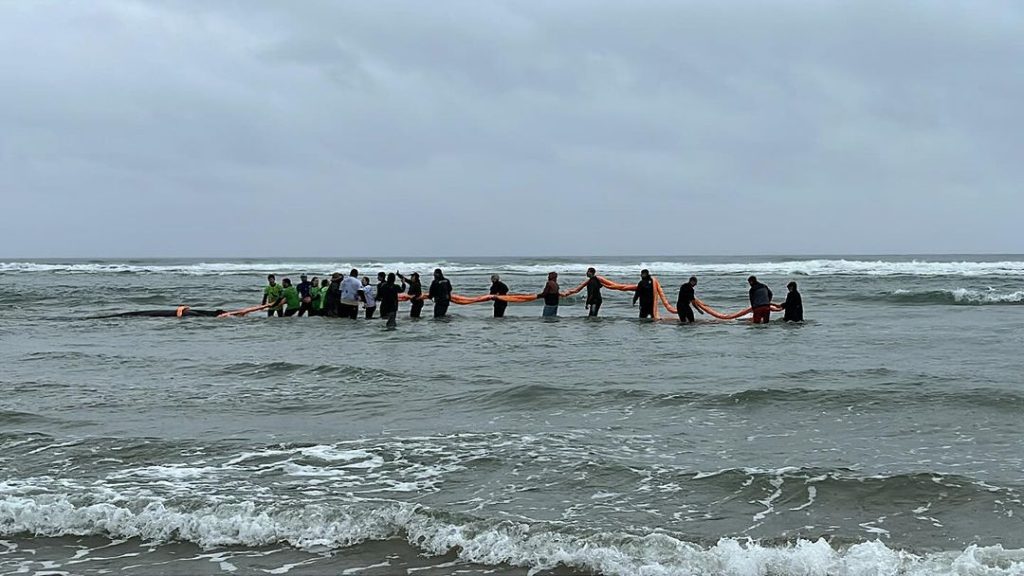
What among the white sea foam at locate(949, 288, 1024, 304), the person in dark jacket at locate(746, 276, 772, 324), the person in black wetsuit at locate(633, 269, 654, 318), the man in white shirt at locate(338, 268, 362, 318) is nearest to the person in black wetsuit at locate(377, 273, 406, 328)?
the man in white shirt at locate(338, 268, 362, 318)

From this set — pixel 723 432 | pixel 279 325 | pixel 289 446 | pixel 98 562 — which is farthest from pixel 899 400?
pixel 279 325

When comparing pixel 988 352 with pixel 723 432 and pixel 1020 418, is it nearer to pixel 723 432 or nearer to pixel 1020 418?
pixel 1020 418

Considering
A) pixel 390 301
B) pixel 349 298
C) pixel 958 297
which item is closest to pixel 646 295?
pixel 390 301

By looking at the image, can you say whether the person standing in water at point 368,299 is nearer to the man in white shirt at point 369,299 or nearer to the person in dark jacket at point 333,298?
the man in white shirt at point 369,299

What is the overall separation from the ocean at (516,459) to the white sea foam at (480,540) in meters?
0.02

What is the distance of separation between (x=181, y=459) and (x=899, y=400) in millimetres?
8137

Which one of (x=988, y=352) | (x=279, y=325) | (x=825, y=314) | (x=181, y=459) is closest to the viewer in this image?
(x=181, y=459)

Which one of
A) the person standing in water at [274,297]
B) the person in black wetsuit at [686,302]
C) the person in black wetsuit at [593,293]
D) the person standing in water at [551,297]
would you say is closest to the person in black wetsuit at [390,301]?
the person standing in water at [274,297]

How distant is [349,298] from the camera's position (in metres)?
22.6

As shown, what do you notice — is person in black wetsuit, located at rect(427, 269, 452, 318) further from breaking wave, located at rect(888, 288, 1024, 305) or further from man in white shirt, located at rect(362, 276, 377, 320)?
breaking wave, located at rect(888, 288, 1024, 305)

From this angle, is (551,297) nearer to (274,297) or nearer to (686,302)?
(686,302)

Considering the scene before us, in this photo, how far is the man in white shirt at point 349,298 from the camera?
74.1 ft

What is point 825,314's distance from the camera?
26.5 metres

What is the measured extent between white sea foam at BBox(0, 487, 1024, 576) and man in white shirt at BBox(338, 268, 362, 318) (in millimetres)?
15743
